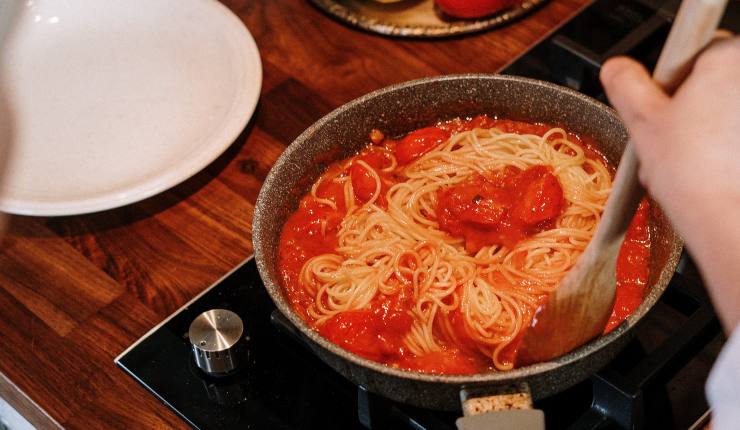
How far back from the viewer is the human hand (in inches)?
33.2

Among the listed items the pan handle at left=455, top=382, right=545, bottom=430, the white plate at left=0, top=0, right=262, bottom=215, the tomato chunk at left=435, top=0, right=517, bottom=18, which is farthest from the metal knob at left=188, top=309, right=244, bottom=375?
the tomato chunk at left=435, top=0, right=517, bottom=18

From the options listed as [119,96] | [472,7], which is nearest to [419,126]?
[472,7]

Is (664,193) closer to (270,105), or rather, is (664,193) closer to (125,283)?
(125,283)

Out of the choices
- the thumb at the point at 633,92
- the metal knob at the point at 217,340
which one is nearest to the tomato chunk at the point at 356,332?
the metal knob at the point at 217,340

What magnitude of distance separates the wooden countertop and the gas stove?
6 centimetres

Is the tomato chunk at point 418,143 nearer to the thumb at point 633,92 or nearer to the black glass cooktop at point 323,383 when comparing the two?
the black glass cooktop at point 323,383

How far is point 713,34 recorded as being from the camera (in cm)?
87

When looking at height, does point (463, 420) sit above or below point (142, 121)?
above

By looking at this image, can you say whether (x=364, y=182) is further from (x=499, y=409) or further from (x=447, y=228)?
(x=499, y=409)

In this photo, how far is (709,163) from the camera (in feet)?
2.81

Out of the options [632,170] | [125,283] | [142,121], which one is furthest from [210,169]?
[632,170]

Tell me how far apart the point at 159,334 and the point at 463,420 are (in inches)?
24.5

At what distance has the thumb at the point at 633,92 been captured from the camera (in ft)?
2.96

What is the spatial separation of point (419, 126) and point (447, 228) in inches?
10.4
